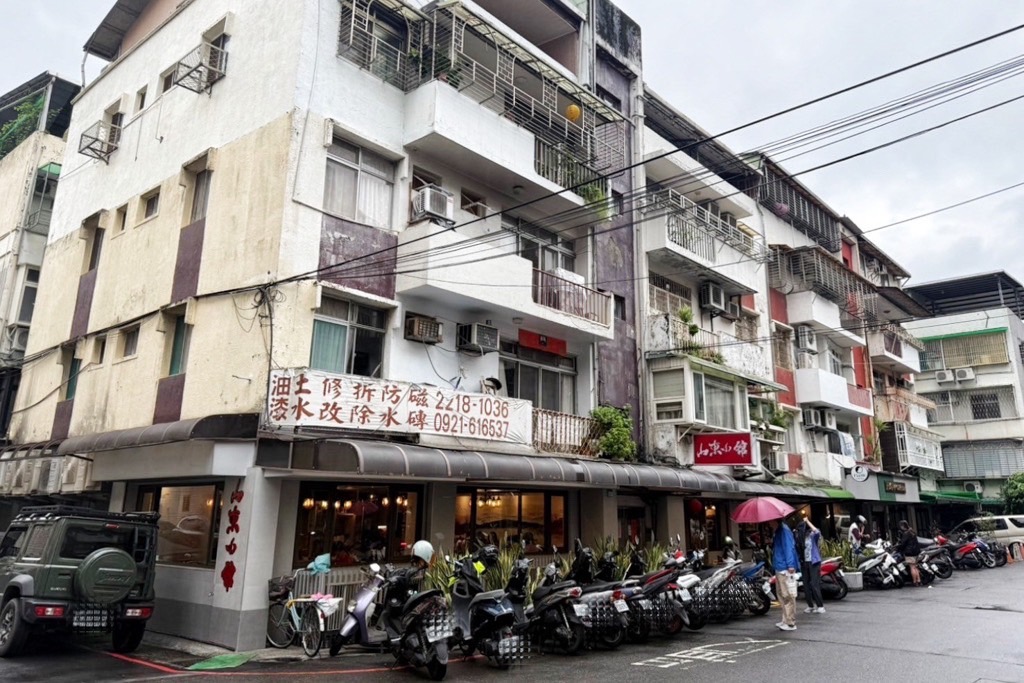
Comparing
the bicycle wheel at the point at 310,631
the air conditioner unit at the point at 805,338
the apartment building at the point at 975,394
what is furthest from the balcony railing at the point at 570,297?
the apartment building at the point at 975,394

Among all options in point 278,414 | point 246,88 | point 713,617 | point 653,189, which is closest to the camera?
point 278,414

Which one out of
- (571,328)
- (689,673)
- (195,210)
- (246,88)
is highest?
(246,88)

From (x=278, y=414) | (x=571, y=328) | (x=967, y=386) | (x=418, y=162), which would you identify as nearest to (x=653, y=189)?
(x=571, y=328)

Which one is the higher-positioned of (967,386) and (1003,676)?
(967,386)

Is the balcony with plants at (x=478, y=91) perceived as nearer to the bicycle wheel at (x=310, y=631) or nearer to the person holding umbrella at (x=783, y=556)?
the person holding umbrella at (x=783, y=556)

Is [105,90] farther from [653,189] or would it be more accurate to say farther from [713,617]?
[713,617]

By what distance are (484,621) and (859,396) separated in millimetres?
24879

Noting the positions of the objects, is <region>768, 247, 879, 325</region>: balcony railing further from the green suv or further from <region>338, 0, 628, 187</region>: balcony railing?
the green suv

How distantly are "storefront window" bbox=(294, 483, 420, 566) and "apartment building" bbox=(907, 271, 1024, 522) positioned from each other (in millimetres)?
31843

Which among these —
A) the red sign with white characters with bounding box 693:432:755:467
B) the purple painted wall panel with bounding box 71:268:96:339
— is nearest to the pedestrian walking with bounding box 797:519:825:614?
the red sign with white characters with bounding box 693:432:755:467

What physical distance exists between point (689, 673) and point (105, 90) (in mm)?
20381

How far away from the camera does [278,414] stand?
1109cm

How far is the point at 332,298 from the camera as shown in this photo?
12.8 meters

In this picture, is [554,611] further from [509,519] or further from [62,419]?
[62,419]
